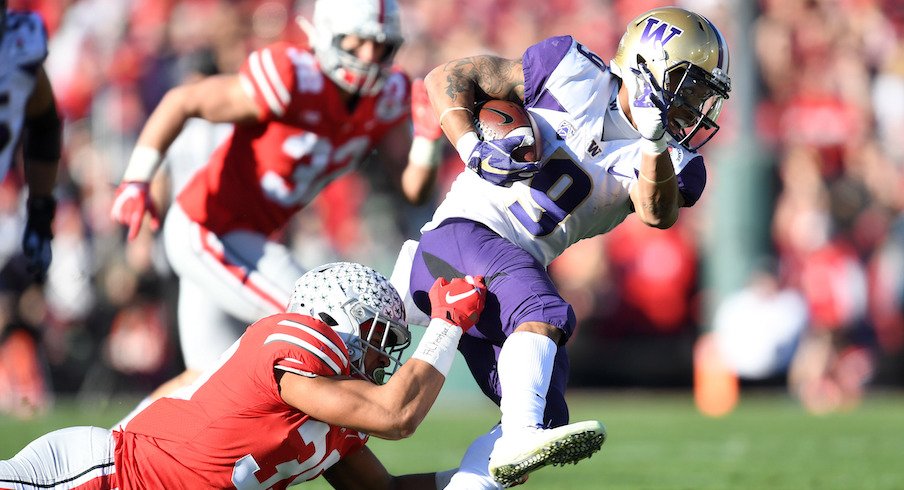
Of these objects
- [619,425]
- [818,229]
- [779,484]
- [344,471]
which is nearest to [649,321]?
[818,229]

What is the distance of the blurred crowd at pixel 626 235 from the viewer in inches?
449

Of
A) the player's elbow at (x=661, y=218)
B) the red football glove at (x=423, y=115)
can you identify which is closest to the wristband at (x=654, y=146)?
the player's elbow at (x=661, y=218)

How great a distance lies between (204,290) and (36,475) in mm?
2566

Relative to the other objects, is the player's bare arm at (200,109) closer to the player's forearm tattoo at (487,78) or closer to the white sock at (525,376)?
the player's forearm tattoo at (487,78)

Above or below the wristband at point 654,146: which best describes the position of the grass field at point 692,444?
below

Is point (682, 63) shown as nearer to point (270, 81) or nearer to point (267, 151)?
point (270, 81)

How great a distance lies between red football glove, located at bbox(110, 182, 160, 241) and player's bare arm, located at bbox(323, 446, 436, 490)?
1.83 meters

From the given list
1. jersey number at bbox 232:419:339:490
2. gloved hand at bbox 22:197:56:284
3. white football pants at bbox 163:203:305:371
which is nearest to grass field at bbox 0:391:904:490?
white football pants at bbox 163:203:305:371

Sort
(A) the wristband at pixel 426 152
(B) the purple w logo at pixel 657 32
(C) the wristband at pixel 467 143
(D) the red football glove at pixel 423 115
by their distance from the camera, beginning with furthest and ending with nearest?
1. (A) the wristband at pixel 426 152
2. (D) the red football glove at pixel 423 115
3. (B) the purple w logo at pixel 657 32
4. (C) the wristband at pixel 467 143

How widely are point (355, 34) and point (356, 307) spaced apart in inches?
95.5

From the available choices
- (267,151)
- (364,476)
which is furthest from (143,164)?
(364,476)

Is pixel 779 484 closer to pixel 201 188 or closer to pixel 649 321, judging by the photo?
pixel 201 188

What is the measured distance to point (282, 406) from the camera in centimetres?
365

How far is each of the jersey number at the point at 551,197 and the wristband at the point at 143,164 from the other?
2107mm
